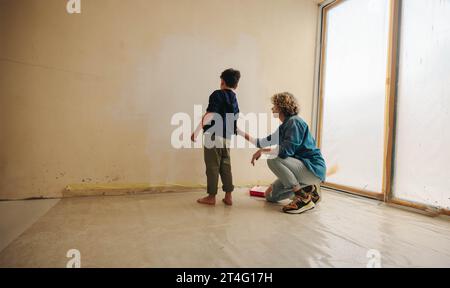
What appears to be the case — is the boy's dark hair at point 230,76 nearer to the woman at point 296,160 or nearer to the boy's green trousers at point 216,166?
the woman at point 296,160

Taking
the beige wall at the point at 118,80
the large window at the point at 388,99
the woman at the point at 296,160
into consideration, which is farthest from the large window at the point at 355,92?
the woman at the point at 296,160

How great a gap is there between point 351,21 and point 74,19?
2.52m

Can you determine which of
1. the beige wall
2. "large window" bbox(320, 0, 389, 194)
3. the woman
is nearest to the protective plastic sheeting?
"large window" bbox(320, 0, 389, 194)

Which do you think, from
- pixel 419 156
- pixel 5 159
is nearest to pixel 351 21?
pixel 419 156

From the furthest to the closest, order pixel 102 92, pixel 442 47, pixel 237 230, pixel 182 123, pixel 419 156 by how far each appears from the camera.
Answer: pixel 182 123, pixel 102 92, pixel 419 156, pixel 442 47, pixel 237 230

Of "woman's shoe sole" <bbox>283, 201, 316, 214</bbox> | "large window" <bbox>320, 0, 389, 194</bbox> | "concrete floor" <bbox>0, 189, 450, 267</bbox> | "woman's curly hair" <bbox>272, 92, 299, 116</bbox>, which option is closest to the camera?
"concrete floor" <bbox>0, 189, 450, 267</bbox>

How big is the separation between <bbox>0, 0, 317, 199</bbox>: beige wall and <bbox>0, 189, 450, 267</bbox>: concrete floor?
38 cm

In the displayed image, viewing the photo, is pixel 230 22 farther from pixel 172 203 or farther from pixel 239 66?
pixel 172 203

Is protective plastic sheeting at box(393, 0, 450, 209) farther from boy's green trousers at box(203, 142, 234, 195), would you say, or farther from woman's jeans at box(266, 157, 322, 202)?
boy's green trousers at box(203, 142, 234, 195)

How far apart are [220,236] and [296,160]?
0.85m

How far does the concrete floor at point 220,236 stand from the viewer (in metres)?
1.02

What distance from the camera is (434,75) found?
182 cm

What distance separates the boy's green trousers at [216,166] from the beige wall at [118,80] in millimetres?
544

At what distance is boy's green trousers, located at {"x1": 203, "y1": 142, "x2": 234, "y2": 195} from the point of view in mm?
1846
